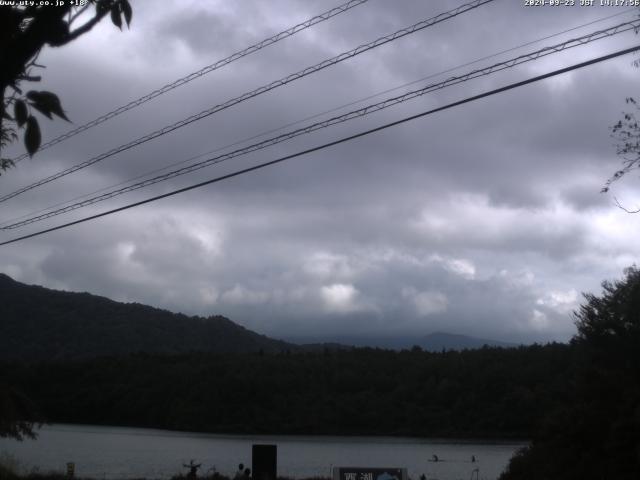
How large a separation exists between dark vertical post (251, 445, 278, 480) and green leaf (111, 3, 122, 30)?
2163cm

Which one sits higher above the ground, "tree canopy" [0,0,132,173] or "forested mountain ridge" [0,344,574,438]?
"forested mountain ridge" [0,344,574,438]

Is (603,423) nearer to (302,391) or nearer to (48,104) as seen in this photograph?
(48,104)

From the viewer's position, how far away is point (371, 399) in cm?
7181

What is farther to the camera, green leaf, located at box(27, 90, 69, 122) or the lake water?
the lake water

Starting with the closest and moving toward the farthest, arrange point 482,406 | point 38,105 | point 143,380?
point 38,105, point 482,406, point 143,380

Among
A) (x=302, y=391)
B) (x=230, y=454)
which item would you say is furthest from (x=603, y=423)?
(x=302, y=391)

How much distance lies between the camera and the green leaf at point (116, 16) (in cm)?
502

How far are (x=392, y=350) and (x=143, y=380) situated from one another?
25787mm

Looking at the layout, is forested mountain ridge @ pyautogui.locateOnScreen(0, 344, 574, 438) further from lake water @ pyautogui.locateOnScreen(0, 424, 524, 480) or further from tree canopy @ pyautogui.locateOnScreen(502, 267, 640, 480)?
tree canopy @ pyautogui.locateOnScreen(502, 267, 640, 480)

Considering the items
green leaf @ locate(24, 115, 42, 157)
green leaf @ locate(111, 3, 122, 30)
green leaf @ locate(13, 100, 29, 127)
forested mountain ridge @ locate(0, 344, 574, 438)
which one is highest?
forested mountain ridge @ locate(0, 344, 574, 438)

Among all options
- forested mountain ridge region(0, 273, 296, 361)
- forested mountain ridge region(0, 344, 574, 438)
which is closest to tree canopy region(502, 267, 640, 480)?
forested mountain ridge region(0, 344, 574, 438)

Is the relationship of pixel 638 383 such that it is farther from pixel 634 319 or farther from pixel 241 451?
pixel 241 451

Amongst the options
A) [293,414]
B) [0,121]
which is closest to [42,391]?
[293,414]

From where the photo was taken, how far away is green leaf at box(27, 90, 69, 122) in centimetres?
438
